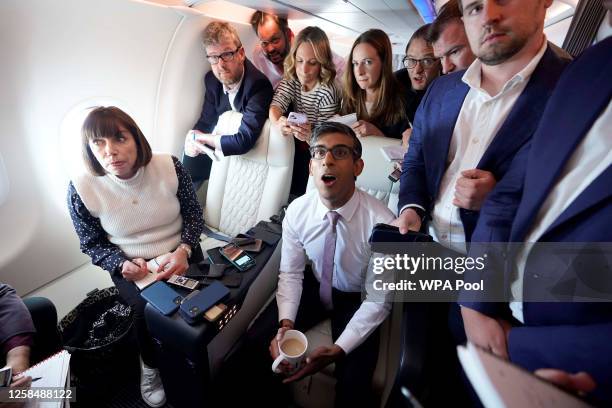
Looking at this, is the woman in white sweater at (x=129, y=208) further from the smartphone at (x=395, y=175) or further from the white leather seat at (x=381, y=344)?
the smartphone at (x=395, y=175)

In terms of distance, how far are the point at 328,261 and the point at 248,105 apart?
4.45 feet

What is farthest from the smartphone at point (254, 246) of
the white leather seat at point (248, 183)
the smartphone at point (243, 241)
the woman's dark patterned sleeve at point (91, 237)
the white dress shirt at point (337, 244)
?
the woman's dark patterned sleeve at point (91, 237)

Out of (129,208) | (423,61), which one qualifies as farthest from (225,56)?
(423,61)

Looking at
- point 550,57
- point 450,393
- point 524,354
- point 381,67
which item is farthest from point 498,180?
point 381,67

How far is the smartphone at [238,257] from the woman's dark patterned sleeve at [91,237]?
624 millimetres

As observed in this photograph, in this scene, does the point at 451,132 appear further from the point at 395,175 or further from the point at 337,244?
the point at 337,244

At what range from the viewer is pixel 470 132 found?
1146mm

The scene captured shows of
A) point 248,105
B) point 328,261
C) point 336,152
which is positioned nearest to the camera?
point 336,152

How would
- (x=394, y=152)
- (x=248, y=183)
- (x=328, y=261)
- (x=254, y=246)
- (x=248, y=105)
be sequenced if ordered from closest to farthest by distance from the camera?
(x=328, y=261) < (x=254, y=246) < (x=394, y=152) < (x=248, y=105) < (x=248, y=183)

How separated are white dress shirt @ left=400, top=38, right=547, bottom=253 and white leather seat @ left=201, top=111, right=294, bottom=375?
95 centimetres

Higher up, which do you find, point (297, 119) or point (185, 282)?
point (297, 119)

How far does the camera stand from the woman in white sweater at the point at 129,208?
5.12 feet

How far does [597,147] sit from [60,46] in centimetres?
267

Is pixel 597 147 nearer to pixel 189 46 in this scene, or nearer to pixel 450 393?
pixel 450 393
